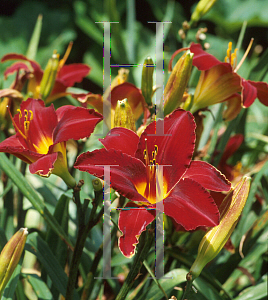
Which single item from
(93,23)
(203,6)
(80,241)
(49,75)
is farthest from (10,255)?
(93,23)

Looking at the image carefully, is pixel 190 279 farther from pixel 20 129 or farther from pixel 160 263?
pixel 20 129

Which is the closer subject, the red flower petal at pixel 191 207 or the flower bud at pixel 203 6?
the red flower petal at pixel 191 207

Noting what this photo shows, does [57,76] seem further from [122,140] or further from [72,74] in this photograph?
[122,140]

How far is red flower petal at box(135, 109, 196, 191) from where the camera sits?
1.09 ft

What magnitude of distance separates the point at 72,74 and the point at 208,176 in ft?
1.23

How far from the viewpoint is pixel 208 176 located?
329 mm

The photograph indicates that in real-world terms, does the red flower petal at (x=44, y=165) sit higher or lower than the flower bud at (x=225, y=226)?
higher

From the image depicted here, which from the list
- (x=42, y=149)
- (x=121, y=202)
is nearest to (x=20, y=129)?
(x=42, y=149)

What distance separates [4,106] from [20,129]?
16 centimetres

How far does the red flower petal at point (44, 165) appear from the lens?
313 millimetres

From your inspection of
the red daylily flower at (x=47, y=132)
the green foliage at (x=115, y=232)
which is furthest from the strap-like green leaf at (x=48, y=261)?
the red daylily flower at (x=47, y=132)

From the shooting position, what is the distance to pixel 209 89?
45 cm

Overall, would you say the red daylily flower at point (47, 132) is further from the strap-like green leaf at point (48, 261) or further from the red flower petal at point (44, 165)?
the strap-like green leaf at point (48, 261)

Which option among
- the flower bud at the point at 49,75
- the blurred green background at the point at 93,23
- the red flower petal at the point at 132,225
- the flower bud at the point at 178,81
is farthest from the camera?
the blurred green background at the point at 93,23
